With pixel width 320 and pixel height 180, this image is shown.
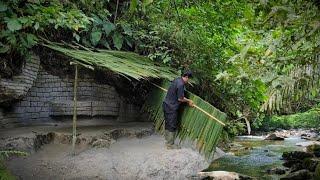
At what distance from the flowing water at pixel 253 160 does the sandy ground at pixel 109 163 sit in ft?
8.38

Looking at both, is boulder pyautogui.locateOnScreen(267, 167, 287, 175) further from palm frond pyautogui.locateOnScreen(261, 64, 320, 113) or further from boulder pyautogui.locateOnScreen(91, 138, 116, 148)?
palm frond pyautogui.locateOnScreen(261, 64, 320, 113)

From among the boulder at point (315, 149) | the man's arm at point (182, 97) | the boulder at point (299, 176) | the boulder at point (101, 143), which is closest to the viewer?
the man's arm at point (182, 97)

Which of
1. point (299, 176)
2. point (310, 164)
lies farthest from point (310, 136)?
point (299, 176)

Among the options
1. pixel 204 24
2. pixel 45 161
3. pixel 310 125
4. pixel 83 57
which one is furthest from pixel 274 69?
pixel 310 125

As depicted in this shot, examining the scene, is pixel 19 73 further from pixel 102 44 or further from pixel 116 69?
pixel 116 69

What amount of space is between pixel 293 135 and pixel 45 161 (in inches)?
599

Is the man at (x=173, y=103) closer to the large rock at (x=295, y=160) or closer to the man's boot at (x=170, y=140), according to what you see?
the man's boot at (x=170, y=140)

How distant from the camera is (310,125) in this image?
21750mm

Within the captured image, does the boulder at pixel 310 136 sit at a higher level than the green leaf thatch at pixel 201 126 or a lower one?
lower

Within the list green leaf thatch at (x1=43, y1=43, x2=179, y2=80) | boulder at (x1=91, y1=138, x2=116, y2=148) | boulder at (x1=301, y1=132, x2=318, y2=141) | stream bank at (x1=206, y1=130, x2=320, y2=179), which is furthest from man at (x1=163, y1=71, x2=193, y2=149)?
boulder at (x1=301, y1=132, x2=318, y2=141)

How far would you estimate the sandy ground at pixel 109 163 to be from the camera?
19.8 feet

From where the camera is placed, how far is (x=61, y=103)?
27.4 feet

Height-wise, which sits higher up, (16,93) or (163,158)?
(16,93)

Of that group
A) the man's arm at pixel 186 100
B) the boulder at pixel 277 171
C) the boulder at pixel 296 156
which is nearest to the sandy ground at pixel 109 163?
the man's arm at pixel 186 100
